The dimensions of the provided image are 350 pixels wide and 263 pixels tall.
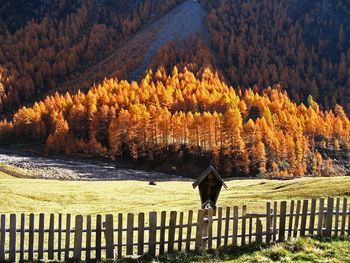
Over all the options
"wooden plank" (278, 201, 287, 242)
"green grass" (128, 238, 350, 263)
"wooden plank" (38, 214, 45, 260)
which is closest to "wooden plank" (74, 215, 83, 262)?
"wooden plank" (38, 214, 45, 260)

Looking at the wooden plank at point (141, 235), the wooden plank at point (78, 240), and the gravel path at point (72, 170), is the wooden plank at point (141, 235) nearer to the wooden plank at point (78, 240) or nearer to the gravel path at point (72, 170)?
the wooden plank at point (78, 240)

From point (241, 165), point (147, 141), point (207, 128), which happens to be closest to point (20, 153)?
point (147, 141)

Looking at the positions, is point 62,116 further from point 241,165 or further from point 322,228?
point 322,228

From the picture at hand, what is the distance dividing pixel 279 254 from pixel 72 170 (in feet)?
330

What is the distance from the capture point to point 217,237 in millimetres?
21172

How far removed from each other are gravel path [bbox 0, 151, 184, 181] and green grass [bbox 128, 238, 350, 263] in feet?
289

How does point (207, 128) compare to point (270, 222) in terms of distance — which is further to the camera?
point (207, 128)

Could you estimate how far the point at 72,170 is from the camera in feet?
381

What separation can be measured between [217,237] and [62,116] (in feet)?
470

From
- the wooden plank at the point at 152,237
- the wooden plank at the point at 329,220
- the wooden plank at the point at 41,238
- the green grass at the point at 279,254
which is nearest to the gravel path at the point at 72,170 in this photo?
the wooden plank at the point at 329,220

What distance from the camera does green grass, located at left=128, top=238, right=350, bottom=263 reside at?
64.5ft

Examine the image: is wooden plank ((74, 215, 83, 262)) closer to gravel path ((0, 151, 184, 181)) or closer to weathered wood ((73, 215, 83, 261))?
weathered wood ((73, 215, 83, 261))

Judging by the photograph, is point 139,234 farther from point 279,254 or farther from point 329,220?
point 329,220

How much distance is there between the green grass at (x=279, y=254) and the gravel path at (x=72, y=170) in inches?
3469
